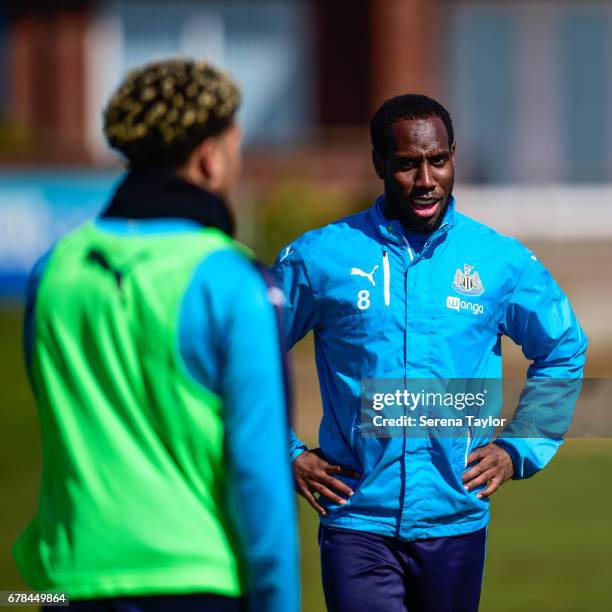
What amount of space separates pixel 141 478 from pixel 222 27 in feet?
70.0

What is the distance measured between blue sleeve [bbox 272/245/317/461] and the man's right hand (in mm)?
63

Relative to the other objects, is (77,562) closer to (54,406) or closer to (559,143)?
(54,406)

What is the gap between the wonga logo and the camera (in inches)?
154

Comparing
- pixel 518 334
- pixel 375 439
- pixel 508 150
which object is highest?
pixel 518 334

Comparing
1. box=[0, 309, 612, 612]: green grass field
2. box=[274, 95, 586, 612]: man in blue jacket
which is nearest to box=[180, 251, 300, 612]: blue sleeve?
box=[274, 95, 586, 612]: man in blue jacket

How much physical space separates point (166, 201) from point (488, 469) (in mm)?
1549

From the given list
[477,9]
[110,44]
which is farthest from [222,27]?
[477,9]

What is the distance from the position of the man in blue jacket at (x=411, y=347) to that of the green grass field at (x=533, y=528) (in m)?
0.60

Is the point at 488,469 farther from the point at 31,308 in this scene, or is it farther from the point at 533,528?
the point at 533,528

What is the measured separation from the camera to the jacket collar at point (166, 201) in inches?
114

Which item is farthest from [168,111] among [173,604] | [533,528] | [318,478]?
[533,528]

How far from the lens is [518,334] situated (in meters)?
4.05

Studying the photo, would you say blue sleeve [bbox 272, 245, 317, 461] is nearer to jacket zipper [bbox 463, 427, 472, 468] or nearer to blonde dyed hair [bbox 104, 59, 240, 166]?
jacket zipper [bbox 463, 427, 472, 468]

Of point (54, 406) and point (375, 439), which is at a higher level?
point (54, 406)
